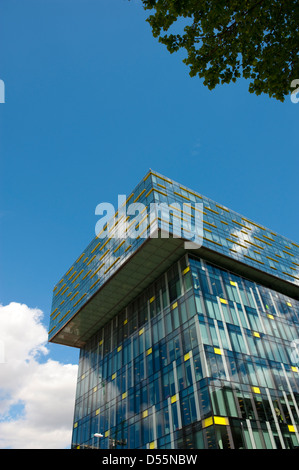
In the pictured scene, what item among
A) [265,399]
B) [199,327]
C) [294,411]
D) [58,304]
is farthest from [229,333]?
[58,304]

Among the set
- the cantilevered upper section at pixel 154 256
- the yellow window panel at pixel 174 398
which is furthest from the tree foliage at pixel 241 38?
the yellow window panel at pixel 174 398

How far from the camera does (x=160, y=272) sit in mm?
41812

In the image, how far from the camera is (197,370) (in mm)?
30203

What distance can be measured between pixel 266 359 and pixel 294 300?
49.1 feet

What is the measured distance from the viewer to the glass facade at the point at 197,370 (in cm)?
2867

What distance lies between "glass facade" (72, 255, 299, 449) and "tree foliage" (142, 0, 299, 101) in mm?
23382

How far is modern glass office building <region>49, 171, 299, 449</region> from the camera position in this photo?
2964 centimetres

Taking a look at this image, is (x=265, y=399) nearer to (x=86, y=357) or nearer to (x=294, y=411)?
(x=294, y=411)

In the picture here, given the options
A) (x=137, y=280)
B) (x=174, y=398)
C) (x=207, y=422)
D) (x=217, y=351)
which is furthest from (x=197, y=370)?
(x=137, y=280)

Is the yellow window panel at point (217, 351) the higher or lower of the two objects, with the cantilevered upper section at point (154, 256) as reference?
lower

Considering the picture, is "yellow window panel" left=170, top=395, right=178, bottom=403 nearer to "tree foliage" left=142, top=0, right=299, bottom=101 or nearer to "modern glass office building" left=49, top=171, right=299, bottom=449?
"modern glass office building" left=49, top=171, right=299, bottom=449

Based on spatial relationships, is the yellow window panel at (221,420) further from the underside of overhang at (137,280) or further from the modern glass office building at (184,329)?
the underside of overhang at (137,280)

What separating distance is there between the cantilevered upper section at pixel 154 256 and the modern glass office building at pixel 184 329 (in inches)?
7.3
